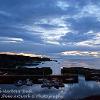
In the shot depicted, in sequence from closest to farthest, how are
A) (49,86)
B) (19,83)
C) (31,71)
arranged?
(49,86) → (19,83) → (31,71)

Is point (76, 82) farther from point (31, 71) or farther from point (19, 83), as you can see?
point (31, 71)

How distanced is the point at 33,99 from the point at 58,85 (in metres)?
39.2

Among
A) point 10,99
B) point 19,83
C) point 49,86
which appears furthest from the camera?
point 19,83

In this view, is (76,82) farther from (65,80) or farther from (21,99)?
(21,99)

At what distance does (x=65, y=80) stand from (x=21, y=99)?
6280cm

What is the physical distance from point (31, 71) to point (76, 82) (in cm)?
4297

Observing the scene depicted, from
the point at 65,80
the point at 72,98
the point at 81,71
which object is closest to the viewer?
the point at 72,98

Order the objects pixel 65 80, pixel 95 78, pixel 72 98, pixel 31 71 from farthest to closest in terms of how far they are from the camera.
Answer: pixel 31 71, pixel 95 78, pixel 65 80, pixel 72 98

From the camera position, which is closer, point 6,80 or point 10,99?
point 10,99

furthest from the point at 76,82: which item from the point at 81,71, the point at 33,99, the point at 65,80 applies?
the point at 33,99

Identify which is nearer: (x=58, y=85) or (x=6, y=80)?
(x=58, y=85)

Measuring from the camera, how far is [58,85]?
112938 millimetres

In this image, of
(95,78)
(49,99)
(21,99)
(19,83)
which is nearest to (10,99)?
(21,99)

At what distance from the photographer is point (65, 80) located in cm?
13462
